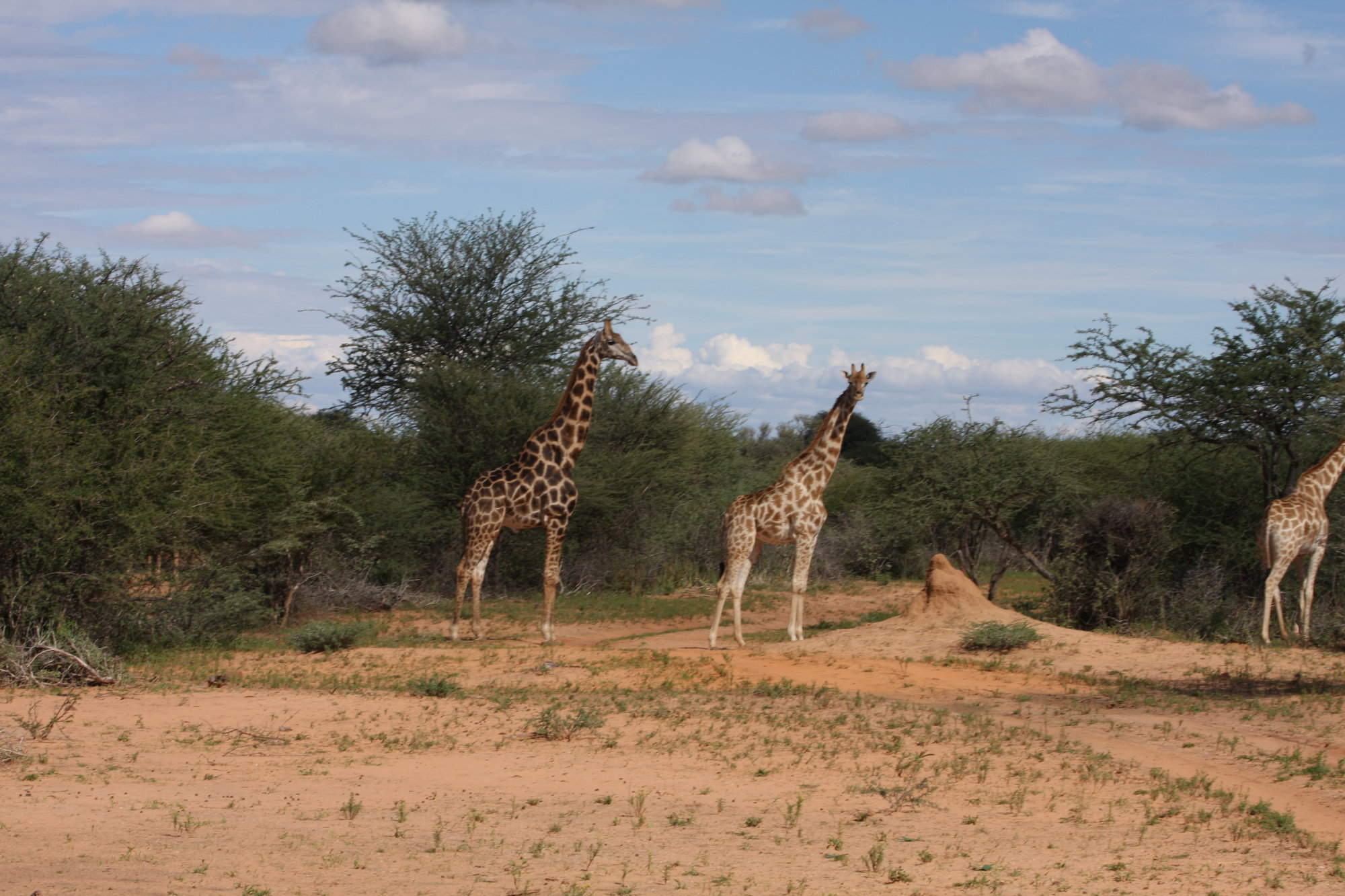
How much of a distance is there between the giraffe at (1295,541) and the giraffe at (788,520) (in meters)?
5.17

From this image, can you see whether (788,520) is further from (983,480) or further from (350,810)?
(350,810)

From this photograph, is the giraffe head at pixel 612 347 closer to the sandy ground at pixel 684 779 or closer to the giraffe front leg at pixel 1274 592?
the sandy ground at pixel 684 779

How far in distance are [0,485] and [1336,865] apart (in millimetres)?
11319

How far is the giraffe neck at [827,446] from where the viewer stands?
16109 millimetres

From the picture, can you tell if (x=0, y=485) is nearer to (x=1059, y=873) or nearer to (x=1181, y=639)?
(x=1059, y=873)

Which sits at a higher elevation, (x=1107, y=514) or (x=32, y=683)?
(x=1107, y=514)

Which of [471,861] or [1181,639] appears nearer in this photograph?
[471,861]

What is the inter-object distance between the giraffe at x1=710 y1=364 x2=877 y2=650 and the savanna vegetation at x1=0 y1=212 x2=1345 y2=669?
4.14 meters

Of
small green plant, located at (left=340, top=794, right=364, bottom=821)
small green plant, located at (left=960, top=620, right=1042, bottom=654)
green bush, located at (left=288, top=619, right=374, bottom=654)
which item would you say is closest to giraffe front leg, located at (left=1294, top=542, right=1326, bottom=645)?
small green plant, located at (left=960, top=620, right=1042, bottom=654)

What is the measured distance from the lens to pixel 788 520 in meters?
15.8

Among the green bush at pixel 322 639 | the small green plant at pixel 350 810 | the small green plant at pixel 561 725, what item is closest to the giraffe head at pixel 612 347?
the green bush at pixel 322 639

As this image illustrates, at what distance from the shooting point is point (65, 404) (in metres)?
13.8

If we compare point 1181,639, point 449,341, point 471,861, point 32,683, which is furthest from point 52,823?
point 449,341

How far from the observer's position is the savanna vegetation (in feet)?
45.0
